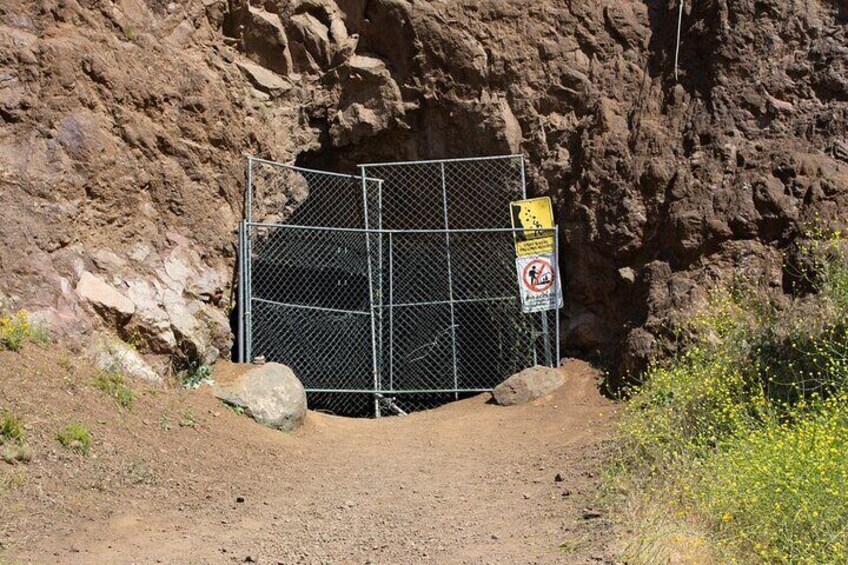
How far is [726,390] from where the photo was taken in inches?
290

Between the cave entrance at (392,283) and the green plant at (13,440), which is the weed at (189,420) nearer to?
the green plant at (13,440)

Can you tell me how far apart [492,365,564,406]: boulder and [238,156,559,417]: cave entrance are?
1.05ft

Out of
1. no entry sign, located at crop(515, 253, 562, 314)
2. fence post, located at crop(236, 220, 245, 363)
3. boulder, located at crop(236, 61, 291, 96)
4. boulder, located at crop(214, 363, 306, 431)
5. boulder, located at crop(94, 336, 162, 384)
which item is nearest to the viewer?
boulder, located at crop(94, 336, 162, 384)

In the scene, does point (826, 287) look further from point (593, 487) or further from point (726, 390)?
point (593, 487)

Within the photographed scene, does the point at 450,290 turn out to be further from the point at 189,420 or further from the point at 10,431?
the point at 10,431

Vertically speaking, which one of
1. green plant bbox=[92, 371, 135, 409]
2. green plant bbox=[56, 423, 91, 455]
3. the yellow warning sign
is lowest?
green plant bbox=[56, 423, 91, 455]

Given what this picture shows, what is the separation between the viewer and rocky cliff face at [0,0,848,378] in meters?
9.03

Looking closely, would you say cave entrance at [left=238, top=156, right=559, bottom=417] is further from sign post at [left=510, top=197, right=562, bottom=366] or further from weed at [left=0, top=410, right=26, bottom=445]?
weed at [left=0, top=410, right=26, bottom=445]

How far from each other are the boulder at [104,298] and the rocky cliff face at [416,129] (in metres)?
0.02

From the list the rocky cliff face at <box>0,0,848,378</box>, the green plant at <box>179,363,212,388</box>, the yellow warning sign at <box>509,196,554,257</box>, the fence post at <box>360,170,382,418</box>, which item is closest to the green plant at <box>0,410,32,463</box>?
the rocky cliff face at <box>0,0,848,378</box>

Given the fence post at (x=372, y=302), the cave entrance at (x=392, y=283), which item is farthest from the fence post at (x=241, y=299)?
the fence post at (x=372, y=302)

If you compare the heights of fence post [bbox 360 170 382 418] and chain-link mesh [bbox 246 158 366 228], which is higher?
chain-link mesh [bbox 246 158 366 228]

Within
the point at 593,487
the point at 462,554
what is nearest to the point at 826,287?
the point at 593,487

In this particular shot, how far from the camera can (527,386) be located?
9.83 meters
